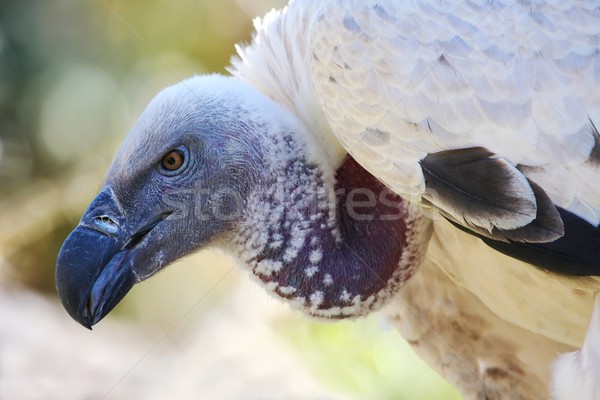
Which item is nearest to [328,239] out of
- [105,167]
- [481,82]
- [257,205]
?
[257,205]

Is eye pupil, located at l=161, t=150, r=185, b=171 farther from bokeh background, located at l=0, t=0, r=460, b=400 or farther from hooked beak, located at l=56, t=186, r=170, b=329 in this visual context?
bokeh background, located at l=0, t=0, r=460, b=400

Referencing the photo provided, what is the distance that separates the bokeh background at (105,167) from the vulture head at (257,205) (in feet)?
7.67

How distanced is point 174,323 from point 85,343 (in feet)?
2.65

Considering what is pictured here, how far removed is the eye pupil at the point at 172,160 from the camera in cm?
279

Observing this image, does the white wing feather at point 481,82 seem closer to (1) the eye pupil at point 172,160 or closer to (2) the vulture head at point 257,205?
(2) the vulture head at point 257,205

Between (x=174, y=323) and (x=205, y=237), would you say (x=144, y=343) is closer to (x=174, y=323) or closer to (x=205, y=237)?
(x=174, y=323)

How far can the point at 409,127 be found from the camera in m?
2.30

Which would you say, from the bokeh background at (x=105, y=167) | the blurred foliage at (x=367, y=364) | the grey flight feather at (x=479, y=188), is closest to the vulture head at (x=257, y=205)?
the grey flight feather at (x=479, y=188)

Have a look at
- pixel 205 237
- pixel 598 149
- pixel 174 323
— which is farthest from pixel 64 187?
pixel 598 149

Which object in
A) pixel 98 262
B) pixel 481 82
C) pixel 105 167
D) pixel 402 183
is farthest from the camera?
pixel 105 167

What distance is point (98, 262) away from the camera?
2627 mm

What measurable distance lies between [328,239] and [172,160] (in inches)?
21.6

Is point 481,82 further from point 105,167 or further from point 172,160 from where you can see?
point 105,167

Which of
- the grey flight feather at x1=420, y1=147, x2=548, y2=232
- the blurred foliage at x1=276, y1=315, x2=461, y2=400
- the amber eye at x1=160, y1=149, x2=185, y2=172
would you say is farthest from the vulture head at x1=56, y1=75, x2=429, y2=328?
the blurred foliage at x1=276, y1=315, x2=461, y2=400
